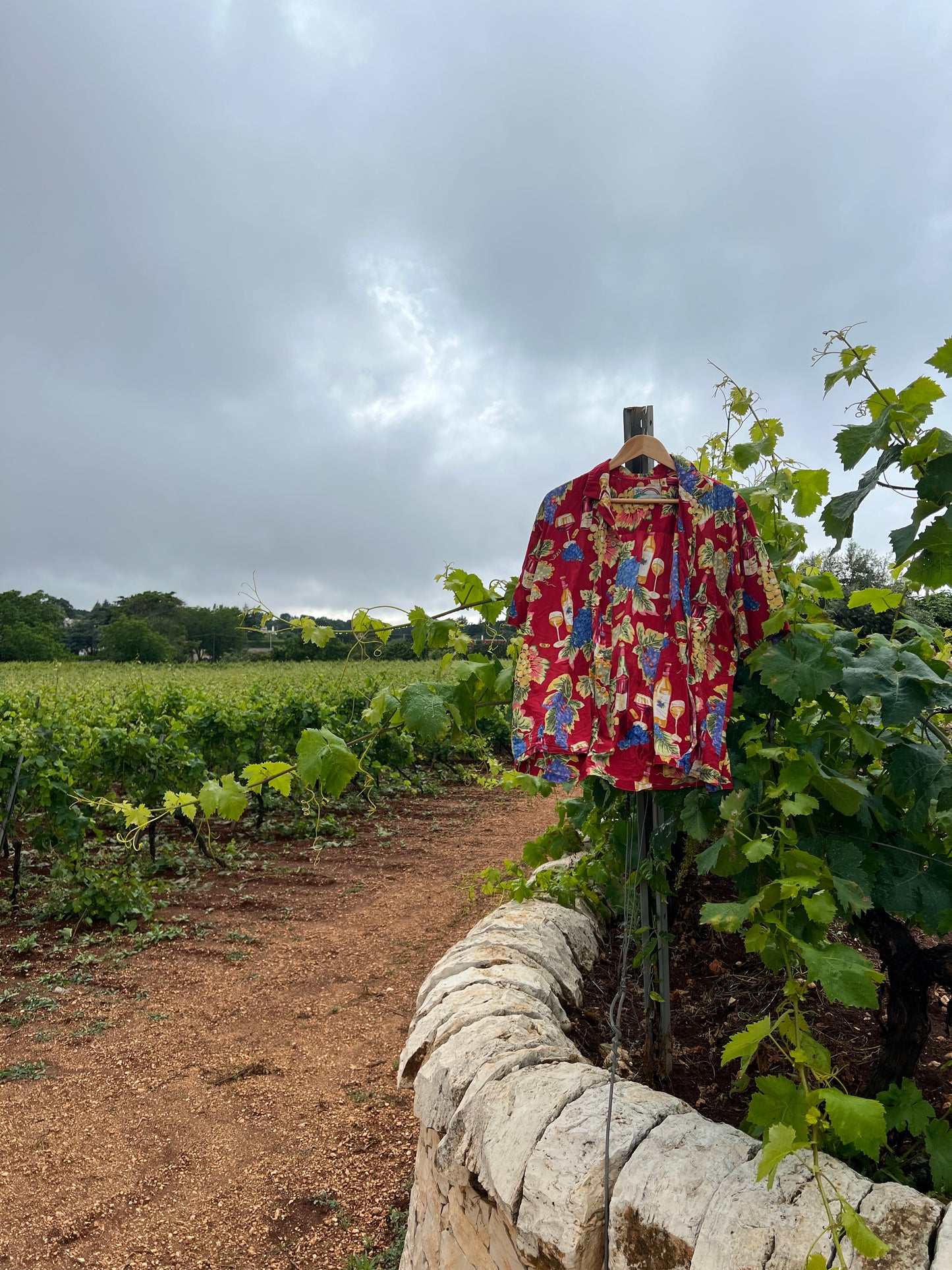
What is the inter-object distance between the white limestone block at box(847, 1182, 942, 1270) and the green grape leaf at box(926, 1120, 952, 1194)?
24cm

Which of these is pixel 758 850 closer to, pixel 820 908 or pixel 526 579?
pixel 820 908

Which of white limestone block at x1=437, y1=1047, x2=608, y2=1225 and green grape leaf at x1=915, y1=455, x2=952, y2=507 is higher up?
green grape leaf at x1=915, y1=455, x2=952, y2=507

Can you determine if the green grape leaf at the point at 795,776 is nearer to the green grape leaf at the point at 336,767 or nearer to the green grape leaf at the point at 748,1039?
the green grape leaf at the point at 748,1039

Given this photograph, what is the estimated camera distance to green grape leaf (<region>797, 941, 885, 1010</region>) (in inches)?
51.6

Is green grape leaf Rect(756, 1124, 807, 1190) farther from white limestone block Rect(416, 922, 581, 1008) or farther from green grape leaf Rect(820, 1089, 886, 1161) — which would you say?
white limestone block Rect(416, 922, 581, 1008)

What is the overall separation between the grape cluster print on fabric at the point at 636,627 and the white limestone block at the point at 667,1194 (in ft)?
2.34

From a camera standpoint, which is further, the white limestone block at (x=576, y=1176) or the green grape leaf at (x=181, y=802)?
the green grape leaf at (x=181, y=802)

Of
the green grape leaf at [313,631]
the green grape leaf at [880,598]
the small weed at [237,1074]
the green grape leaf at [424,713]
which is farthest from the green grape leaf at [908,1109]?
the small weed at [237,1074]

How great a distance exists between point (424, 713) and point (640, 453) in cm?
88

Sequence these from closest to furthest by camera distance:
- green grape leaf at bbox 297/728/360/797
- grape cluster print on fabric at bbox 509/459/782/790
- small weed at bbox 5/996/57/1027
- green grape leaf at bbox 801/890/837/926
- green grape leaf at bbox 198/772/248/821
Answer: green grape leaf at bbox 801/890/837/926
grape cluster print on fabric at bbox 509/459/782/790
green grape leaf at bbox 297/728/360/797
green grape leaf at bbox 198/772/248/821
small weed at bbox 5/996/57/1027

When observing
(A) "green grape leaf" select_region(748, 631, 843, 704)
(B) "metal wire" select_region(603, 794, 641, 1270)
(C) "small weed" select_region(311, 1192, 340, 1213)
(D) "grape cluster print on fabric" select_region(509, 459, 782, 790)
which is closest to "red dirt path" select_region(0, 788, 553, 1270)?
(C) "small weed" select_region(311, 1192, 340, 1213)

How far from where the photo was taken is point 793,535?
2.26 m

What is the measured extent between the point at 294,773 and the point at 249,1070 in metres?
2.05

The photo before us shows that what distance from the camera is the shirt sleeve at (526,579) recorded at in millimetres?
2020
